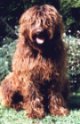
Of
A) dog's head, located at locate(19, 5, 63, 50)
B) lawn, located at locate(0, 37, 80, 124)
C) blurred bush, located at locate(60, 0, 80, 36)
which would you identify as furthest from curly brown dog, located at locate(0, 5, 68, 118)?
blurred bush, located at locate(60, 0, 80, 36)

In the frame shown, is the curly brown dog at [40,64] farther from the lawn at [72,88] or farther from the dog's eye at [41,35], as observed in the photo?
the lawn at [72,88]

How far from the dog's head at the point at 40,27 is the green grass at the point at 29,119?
104 cm

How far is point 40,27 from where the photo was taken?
6.48 meters

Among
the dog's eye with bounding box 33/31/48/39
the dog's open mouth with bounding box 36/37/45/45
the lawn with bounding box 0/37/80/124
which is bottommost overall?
the lawn with bounding box 0/37/80/124

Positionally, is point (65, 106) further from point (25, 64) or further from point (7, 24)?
point (7, 24)

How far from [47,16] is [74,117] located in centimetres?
149

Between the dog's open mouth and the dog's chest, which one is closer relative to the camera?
the dog's open mouth

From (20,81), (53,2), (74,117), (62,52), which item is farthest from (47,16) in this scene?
(53,2)

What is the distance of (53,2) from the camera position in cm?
1039

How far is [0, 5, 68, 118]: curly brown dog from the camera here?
6535 mm

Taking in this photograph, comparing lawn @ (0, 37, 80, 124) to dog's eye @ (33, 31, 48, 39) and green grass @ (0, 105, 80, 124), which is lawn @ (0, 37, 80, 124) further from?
dog's eye @ (33, 31, 48, 39)

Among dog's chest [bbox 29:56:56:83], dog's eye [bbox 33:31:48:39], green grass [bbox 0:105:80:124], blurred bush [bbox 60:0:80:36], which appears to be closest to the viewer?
dog's eye [bbox 33:31:48:39]

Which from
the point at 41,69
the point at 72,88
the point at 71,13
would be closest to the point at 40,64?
the point at 41,69

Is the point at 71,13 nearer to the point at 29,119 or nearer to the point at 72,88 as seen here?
the point at 72,88
